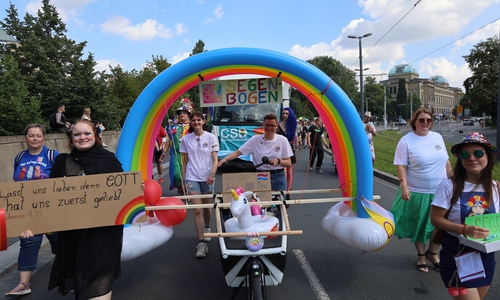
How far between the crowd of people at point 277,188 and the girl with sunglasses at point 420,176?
0.01 metres

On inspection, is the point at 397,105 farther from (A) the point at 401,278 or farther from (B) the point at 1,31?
(A) the point at 401,278

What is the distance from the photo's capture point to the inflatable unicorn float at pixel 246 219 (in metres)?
3.17

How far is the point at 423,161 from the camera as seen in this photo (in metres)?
4.07

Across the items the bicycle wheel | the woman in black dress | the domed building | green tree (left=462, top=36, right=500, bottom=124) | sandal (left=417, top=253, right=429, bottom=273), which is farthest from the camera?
the domed building

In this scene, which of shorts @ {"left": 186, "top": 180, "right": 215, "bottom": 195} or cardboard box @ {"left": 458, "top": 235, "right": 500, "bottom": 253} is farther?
shorts @ {"left": 186, "top": 180, "right": 215, "bottom": 195}

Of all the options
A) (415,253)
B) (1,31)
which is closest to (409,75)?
(1,31)

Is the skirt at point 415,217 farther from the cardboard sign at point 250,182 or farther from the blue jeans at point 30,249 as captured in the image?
the blue jeans at point 30,249

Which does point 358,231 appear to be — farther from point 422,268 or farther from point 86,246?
point 86,246

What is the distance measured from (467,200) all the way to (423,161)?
161 centimetres

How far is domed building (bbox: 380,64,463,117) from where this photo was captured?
118 m

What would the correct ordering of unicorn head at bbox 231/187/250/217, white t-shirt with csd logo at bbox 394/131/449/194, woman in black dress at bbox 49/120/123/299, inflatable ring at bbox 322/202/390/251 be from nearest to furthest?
1. woman in black dress at bbox 49/120/123/299
2. unicorn head at bbox 231/187/250/217
3. inflatable ring at bbox 322/202/390/251
4. white t-shirt with csd logo at bbox 394/131/449/194

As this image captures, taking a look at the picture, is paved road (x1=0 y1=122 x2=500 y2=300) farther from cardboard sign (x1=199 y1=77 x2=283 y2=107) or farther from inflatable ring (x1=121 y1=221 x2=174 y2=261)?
cardboard sign (x1=199 y1=77 x2=283 y2=107)

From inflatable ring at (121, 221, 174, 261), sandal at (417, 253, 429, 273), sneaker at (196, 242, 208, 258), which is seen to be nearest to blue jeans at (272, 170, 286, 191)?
sneaker at (196, 242, 208, 258)

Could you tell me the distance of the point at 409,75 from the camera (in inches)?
4811
